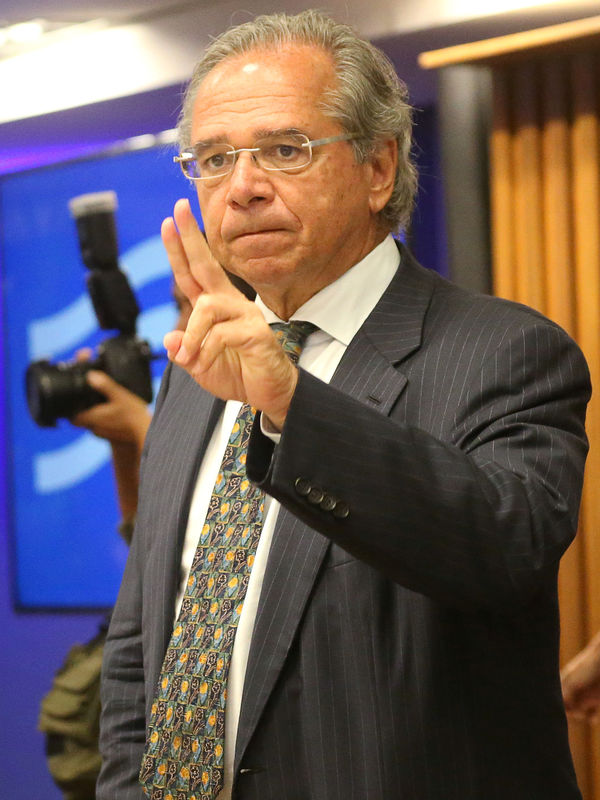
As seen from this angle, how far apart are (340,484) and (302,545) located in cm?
30

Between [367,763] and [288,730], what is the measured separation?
118 mm

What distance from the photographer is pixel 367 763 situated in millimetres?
1328

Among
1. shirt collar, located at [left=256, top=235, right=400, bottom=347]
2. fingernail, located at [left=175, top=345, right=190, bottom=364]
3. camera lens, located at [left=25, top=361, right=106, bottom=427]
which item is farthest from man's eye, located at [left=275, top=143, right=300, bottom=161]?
camera lens, located at [left=25, top=361, right=106, bottom=427]

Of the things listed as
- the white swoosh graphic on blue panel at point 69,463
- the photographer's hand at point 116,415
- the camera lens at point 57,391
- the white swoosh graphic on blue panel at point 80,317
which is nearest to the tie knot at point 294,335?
the camera lens at point 57,391

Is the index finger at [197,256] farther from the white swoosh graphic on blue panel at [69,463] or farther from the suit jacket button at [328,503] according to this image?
the white swoosh graphic on blue panel at [69,463]

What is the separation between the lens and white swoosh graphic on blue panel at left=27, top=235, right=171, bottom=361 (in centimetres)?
381

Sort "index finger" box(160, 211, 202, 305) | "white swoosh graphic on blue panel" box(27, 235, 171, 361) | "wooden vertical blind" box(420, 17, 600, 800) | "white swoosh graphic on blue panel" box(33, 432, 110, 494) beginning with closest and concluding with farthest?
"index finger" box(160, 211, 202, 305) < "wooden vertical blind" box(420, 17, 600, 800) < "white swoosh graphic on blue panel" box(27, 235, 171, 361) < "white swoosh graphic on blue panel" box(33, 432, 110, 494)

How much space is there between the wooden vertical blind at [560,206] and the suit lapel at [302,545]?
134cm

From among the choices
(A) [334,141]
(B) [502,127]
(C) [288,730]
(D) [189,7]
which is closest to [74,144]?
(D) [189,7]

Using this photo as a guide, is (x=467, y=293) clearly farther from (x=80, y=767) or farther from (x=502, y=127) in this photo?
(x=80, y=767)

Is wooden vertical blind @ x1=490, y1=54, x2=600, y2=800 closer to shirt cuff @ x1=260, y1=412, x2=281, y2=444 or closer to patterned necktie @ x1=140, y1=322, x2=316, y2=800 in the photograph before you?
patterned necktie @ x1=140, y1=322, x2=316, y2=800

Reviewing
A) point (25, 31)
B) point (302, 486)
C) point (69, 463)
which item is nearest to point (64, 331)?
point (69, 463)

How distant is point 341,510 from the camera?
112 centimetres

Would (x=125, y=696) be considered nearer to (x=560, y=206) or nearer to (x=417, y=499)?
(x=417, y=499)
